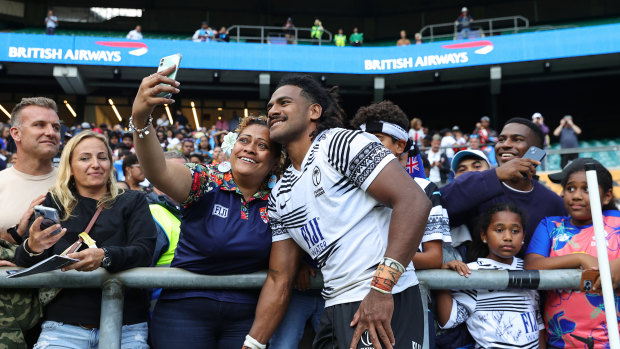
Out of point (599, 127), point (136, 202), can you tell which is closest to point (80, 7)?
point (599, 127)

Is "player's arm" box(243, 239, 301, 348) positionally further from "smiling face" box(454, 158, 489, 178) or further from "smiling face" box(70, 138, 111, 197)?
"smiling face" box(454, 158, 489, 178)

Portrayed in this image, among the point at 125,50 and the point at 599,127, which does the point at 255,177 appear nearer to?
the point at 125,50

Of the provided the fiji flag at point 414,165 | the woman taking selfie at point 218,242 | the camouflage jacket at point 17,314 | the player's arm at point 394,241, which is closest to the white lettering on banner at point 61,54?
the fiji flag at point 414,165

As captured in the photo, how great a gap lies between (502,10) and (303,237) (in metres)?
29.6

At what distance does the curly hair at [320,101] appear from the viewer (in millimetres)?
2697

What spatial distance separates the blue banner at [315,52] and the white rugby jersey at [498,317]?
2008 centimetres

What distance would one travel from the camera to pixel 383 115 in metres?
3.34

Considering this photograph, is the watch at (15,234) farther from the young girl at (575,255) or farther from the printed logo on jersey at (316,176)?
the young girl at (575,255)

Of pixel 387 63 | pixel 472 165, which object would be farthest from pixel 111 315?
pixel 387 63

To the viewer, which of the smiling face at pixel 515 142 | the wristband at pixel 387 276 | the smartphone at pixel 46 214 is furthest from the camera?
the smiling face at pixel 515 142

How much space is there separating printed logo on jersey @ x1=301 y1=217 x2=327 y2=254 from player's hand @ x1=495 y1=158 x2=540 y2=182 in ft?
4.52

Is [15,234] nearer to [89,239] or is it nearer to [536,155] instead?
[89,239]

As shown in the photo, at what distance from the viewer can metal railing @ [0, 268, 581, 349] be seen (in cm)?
259

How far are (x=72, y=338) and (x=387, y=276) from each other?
164cm
